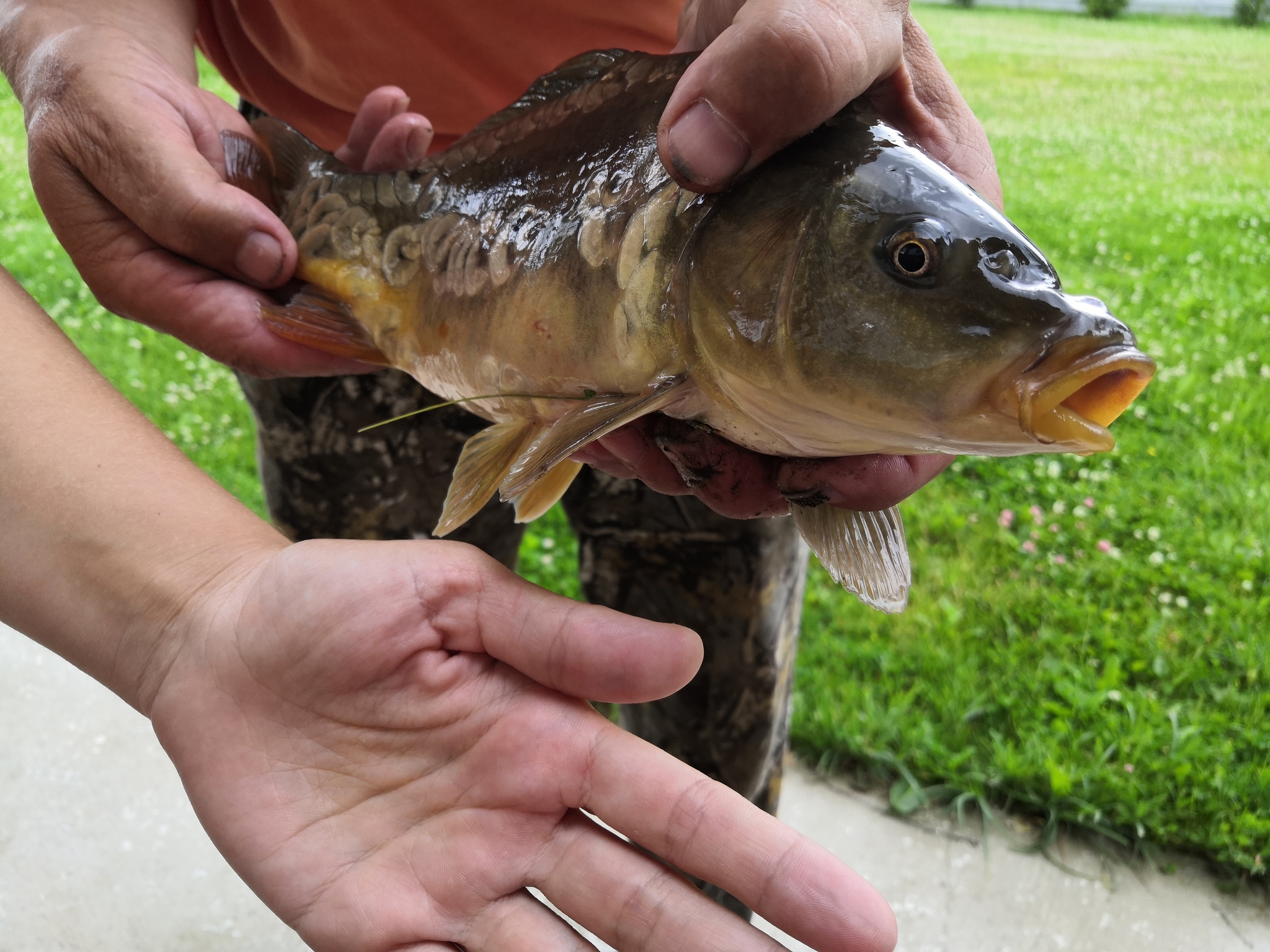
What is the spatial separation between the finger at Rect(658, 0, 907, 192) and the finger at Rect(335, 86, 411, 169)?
1019 millimetres

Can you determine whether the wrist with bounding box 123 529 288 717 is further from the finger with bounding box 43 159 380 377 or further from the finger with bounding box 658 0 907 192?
the finger with bounding box 658 0 907 192

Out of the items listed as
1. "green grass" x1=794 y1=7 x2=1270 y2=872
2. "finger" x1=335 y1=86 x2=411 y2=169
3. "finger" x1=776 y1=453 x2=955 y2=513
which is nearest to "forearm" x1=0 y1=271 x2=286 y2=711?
"finger" x1=335 y1=86 x2=411 y2=169

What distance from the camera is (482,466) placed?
1.74m

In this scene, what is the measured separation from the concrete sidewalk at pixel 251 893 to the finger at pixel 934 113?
6.95 feet

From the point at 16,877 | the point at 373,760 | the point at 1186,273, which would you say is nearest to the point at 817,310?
the point at 373,760

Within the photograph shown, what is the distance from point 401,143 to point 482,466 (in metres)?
0.82

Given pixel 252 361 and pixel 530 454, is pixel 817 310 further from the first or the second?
pixel 252 361

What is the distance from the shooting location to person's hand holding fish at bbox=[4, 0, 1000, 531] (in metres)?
1.31

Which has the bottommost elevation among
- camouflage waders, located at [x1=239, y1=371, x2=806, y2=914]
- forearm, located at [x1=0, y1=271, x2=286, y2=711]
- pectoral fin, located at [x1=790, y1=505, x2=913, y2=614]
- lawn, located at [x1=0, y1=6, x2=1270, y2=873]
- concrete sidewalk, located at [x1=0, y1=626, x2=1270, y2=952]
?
concrete sidewalk, located at [x1=0, y1=626, x2=1270, y2=952]

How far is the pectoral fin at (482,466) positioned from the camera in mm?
1717

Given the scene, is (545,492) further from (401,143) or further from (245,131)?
(245,131)

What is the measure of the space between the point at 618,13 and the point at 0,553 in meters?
1.55

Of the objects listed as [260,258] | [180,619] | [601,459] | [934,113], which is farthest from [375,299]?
[934,113]

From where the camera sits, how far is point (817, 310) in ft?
4.33
